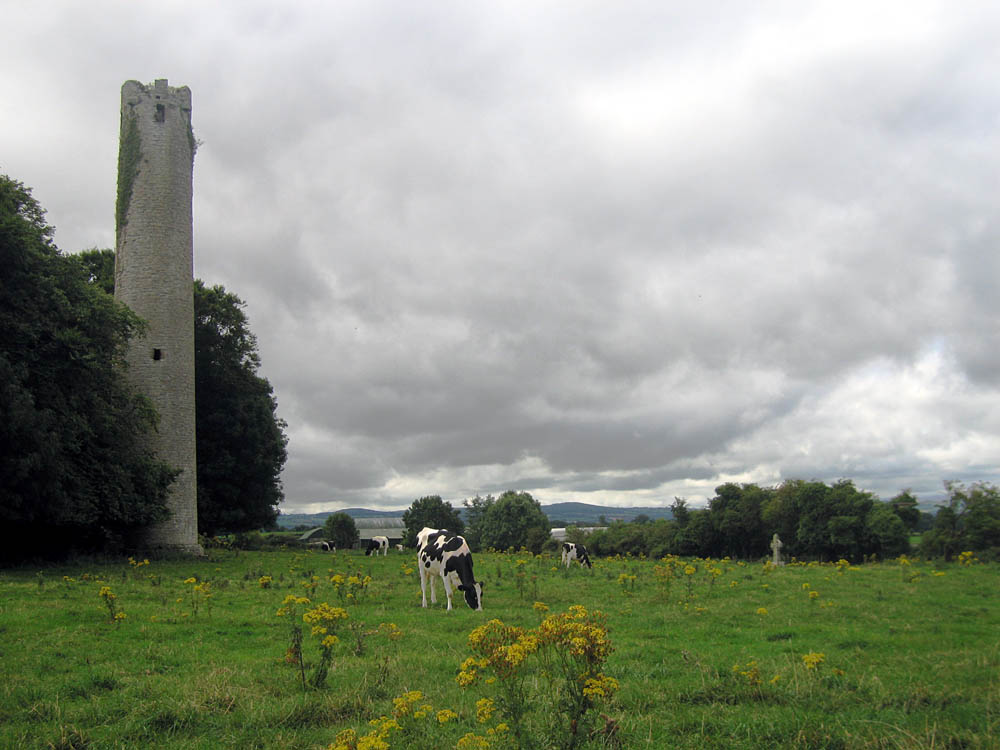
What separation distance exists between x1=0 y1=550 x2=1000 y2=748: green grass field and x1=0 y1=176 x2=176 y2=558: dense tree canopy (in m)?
4.41

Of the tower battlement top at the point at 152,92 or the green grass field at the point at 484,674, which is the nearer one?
the green grass field at the point at 484,674

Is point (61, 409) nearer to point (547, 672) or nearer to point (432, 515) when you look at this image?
point (547, 672)

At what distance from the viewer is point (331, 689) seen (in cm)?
789

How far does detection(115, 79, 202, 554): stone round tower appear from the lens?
2877cm

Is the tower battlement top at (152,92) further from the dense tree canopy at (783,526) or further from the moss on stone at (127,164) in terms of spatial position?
the dense tree canopy at (783,526)

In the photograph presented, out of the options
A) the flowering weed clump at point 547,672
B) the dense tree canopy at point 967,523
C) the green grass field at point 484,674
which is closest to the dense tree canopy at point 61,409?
the green grass field at point 484,674

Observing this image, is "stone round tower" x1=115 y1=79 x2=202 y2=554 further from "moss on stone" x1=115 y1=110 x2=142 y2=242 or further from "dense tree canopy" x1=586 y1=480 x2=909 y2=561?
"dense tree canopy" x1=586 y1=480 x2=909 y2=561

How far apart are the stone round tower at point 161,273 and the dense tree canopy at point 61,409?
196 centimetres

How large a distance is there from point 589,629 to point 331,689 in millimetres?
3807

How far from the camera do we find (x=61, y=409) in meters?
21.5

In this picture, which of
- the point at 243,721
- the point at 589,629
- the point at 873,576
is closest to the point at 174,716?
the point at 243,721

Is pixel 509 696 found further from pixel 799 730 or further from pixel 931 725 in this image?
pixel 931 725

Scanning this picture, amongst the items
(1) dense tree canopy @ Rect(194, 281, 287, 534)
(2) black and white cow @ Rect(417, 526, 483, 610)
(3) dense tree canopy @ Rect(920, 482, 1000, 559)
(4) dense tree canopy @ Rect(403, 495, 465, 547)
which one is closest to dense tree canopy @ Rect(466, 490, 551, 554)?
(4) dense tree canopy @ Rect(403, 495, 465, 547)

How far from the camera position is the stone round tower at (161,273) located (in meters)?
28.8
